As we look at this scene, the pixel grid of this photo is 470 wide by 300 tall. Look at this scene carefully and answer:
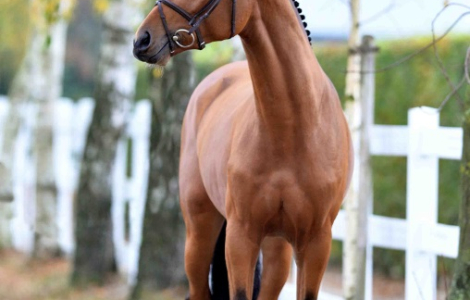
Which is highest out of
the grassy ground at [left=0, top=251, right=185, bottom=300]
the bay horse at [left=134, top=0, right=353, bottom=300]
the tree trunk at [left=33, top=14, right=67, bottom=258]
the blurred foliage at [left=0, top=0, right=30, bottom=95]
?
the blurred foliage at [left=0, top=0, right=30, bottom=95]

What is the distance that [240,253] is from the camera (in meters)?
3.84

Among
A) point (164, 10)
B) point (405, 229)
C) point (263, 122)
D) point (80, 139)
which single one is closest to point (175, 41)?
point (164, 10)

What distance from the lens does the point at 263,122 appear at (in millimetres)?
3783

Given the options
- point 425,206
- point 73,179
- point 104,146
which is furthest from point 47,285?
point 425,206

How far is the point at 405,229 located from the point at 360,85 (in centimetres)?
119

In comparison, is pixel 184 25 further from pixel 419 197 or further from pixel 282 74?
pixel 419 197

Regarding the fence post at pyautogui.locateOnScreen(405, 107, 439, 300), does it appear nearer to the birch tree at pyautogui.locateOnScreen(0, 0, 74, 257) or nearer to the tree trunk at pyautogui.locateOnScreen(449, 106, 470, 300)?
the tree trunk at pyautogui.locateOnScreen(449, 106, 470, 300)

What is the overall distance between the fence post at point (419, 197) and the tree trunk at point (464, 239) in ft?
4.23

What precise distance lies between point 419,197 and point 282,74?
255 centimetres

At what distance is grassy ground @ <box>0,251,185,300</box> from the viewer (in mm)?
8070

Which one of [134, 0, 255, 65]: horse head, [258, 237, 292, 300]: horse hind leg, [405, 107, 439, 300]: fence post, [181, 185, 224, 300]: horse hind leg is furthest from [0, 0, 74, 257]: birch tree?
[134, 0, 255, 65]: horse head

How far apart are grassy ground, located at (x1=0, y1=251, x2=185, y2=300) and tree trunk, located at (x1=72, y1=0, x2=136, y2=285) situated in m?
0.24

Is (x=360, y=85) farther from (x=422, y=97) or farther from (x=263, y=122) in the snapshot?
(x=422, y=97)

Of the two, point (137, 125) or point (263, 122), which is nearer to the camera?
point (263, 122)
